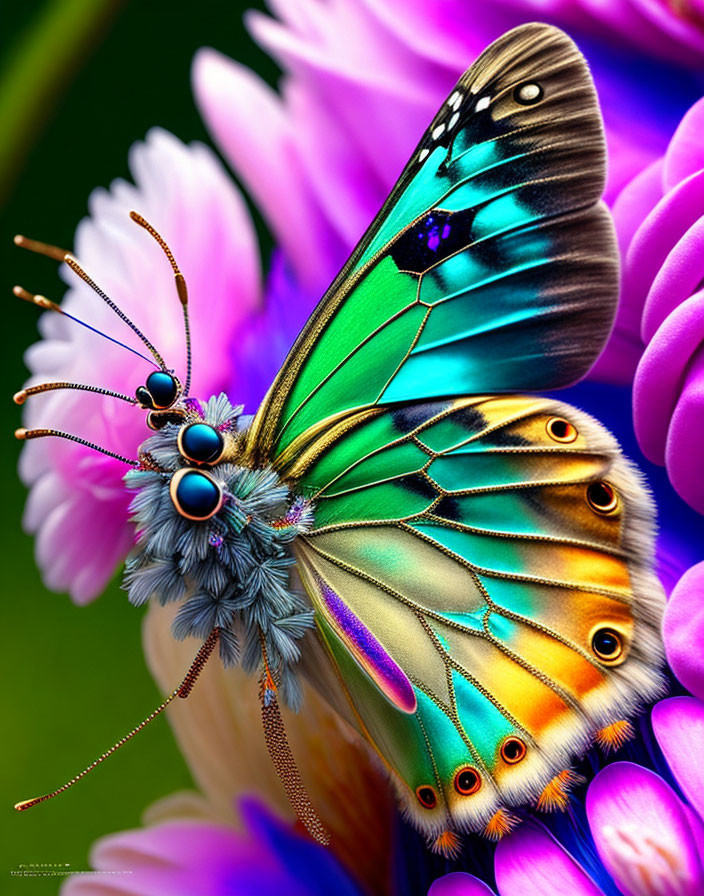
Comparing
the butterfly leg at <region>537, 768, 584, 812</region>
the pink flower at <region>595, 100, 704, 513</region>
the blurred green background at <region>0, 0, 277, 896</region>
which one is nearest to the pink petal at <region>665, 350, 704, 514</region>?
the pink flower at <region>595, 100, 704, 513</region>

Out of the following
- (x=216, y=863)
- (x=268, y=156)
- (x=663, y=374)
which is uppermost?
(x=268, y=156)

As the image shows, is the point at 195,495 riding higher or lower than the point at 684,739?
higher

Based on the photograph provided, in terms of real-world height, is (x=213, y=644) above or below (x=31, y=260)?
below

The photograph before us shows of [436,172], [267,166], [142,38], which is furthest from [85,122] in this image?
[436,172]

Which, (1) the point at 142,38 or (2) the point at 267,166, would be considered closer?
(2) the point at 267,166

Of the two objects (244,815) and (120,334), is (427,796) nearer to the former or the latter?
(244,815)

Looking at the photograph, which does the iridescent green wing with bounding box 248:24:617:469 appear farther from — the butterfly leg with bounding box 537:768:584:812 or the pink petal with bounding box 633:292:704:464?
the butterfly leg with bounding box 537:768:584:812

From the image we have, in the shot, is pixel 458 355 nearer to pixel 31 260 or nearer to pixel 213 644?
pixel 213 644

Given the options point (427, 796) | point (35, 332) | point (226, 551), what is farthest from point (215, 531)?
point (35, 332)
